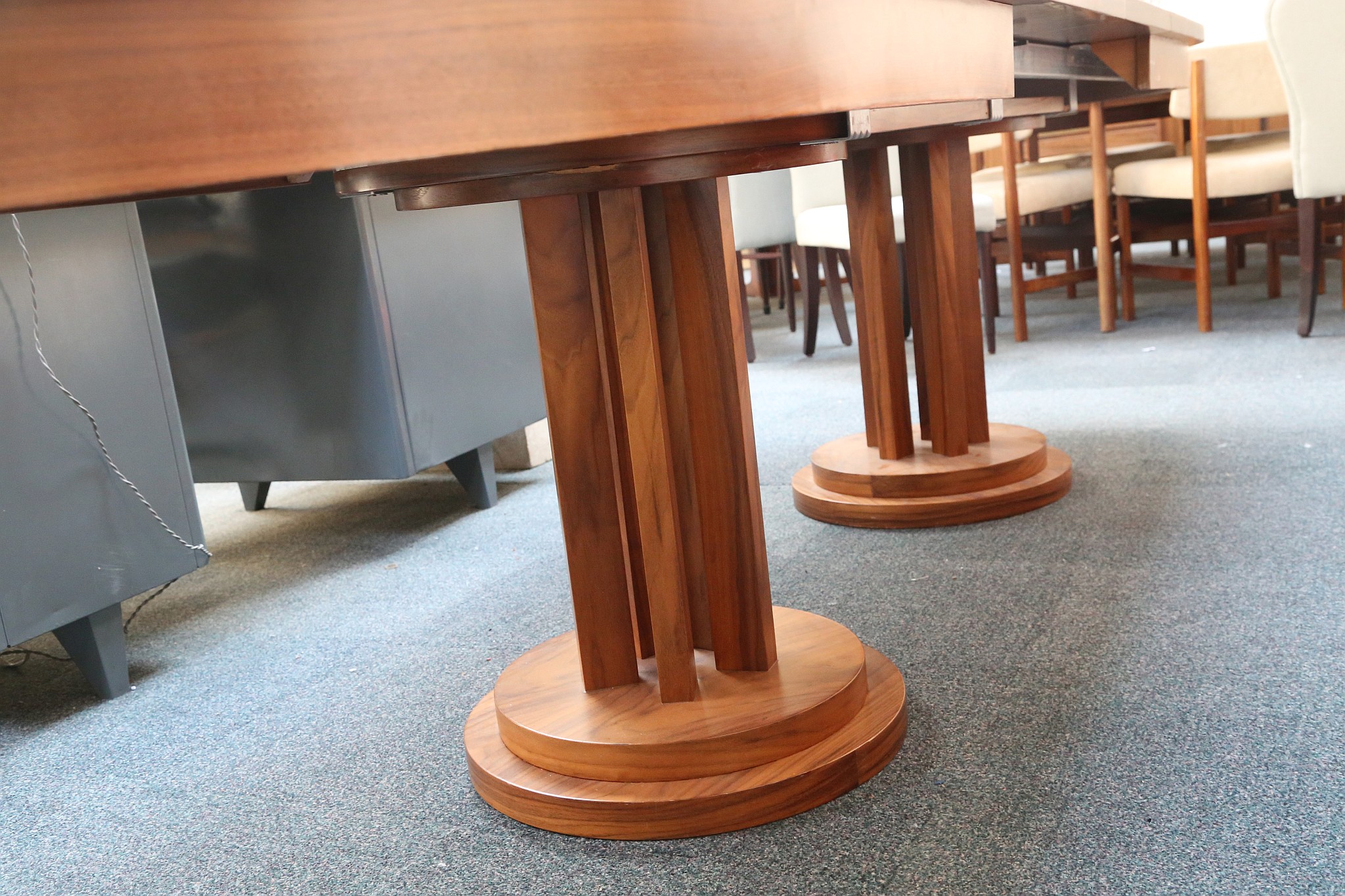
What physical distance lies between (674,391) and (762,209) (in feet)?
8.11

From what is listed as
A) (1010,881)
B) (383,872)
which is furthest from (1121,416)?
(383,872)

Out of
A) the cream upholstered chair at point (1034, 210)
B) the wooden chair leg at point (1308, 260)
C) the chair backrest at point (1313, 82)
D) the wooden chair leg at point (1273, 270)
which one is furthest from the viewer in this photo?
the wooden chair leg at point (1273, 270)

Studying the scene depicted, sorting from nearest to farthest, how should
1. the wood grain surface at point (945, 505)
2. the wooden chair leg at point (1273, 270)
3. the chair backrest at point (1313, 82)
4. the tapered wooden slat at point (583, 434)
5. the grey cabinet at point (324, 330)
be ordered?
the tapered wooden slat at point (583, 434) < the wood grain surface at point (945, 505) < the grey cabinet at point (324, 330) < the chair backrest at point (1313, 82) < the wooden chair leg at point (1273, 270)

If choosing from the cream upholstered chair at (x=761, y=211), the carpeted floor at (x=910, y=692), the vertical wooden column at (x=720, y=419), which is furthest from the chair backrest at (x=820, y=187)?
the vertical wooden column at (x=720, y=419)

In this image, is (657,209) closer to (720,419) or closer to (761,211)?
(720,419)

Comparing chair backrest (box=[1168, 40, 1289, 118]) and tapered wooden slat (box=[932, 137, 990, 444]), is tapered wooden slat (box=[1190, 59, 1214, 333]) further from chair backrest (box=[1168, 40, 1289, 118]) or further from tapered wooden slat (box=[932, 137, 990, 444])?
tapered wooden slat (box=[932, 137, 990, 444])

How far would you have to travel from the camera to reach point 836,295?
11.3 ft

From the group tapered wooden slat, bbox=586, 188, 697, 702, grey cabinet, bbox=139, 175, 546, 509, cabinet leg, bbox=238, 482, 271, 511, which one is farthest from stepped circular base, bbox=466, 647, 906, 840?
cabinet leg, bbox=238, 482, 271, 511

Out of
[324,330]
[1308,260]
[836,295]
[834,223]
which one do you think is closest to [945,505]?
[324,330]

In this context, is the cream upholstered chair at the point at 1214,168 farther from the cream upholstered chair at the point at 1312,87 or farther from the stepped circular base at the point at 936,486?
the stepped circular base at the point at 936,486

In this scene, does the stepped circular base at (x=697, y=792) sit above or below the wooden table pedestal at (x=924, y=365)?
below

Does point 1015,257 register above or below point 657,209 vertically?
below

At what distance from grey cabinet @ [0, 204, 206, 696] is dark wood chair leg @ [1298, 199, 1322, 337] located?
254cm

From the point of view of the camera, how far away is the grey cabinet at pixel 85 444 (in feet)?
4.20
